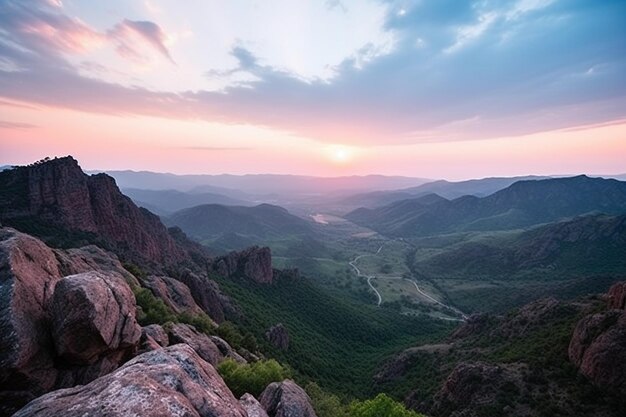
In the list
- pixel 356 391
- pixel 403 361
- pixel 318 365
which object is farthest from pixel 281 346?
pixel 403 361

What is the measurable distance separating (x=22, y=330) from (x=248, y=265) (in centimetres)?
11635

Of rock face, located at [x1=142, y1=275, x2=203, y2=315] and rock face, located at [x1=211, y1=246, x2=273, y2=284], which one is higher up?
rock face, located at [x1=142, y1=275, x2=203, y2=315]

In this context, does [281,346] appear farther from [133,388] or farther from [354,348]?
[133,388]

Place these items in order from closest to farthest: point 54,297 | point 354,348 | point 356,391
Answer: point 54,297 < point 356,391 < point 354,348

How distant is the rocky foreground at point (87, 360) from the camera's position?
13953mm

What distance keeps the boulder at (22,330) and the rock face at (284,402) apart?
13584mm

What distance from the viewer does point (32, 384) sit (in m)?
19.4

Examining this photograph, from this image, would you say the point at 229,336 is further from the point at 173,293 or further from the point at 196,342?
the point at 196,342

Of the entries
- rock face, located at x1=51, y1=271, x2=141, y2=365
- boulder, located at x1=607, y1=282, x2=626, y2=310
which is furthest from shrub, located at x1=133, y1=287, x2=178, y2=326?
boulder, located at x1=607, y1=282, x2=626, y2=310

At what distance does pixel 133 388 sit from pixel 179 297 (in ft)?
182

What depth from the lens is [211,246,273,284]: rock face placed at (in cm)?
13232

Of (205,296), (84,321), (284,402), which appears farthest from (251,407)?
(205,296)

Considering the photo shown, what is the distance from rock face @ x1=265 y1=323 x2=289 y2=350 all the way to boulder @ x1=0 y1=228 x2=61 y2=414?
217ft

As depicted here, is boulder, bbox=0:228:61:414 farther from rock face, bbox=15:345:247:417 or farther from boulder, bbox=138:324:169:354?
boulder, bbox=138:324:169:354
